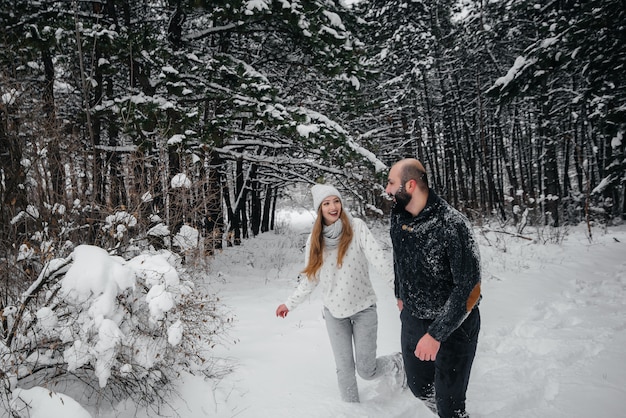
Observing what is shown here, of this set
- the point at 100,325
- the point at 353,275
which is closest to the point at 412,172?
the point at 353,275

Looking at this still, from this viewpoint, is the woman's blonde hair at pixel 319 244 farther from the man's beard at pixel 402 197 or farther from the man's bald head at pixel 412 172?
the man's bald head at pixel 412 172

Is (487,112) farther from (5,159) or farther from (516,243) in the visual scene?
(5,159)

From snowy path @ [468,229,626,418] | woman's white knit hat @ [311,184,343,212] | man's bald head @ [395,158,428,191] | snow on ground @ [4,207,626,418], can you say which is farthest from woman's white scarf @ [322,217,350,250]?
snowy path @ [468,229,626,418]

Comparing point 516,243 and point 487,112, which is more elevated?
point 487,112

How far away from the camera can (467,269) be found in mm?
2129

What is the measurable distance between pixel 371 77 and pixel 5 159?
253 inches

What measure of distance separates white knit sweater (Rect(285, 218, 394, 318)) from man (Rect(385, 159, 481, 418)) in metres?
0.48

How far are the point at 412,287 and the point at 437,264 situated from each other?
30 cm

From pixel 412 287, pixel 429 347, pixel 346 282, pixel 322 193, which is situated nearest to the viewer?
pixel 429 347

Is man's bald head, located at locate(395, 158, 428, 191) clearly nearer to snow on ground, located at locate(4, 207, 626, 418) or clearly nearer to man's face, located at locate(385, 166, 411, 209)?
man's face, located at locate(385, 166, 411, 209)

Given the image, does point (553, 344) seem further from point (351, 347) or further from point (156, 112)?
point (156, 112)

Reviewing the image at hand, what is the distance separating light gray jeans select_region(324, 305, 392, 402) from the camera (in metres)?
3.06

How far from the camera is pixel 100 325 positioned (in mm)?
2311

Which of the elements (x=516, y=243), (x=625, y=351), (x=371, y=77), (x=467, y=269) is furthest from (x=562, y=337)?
(x=516, y=243)
